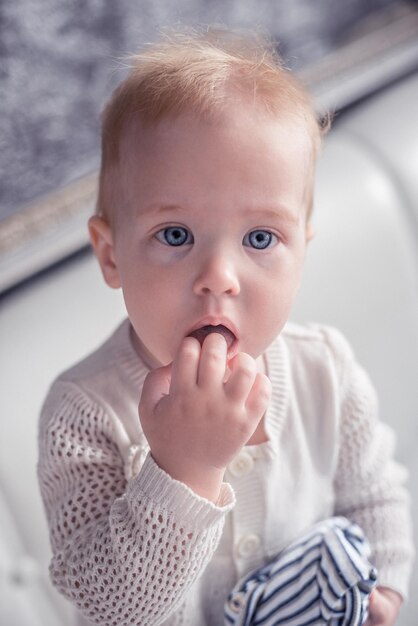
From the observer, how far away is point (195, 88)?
617mm

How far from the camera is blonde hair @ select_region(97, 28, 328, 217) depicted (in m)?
0.62

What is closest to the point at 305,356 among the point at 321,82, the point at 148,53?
the point at 148,53

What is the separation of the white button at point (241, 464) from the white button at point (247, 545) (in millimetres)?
69

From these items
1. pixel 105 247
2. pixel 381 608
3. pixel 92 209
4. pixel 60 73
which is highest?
pixel 60 73

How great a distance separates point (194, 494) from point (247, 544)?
8.2 inches

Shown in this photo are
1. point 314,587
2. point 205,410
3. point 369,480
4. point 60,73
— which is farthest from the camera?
point 60,73

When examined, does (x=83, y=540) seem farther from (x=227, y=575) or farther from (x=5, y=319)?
(x=5, y=319)

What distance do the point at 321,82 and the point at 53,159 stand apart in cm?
47

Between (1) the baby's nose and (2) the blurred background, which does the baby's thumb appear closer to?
(1) the baby's nose

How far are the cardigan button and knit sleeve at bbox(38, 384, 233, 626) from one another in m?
0.12

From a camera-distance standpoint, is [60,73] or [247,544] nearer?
[247,544]

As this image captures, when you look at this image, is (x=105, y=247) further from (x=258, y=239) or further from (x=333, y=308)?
(x=333, y=308)

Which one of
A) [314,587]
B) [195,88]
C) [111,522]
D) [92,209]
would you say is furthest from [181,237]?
[92,209]

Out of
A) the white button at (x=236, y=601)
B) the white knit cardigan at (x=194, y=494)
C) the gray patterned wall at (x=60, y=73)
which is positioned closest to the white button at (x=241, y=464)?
the white knit cardigan at (x=194, y=494)
